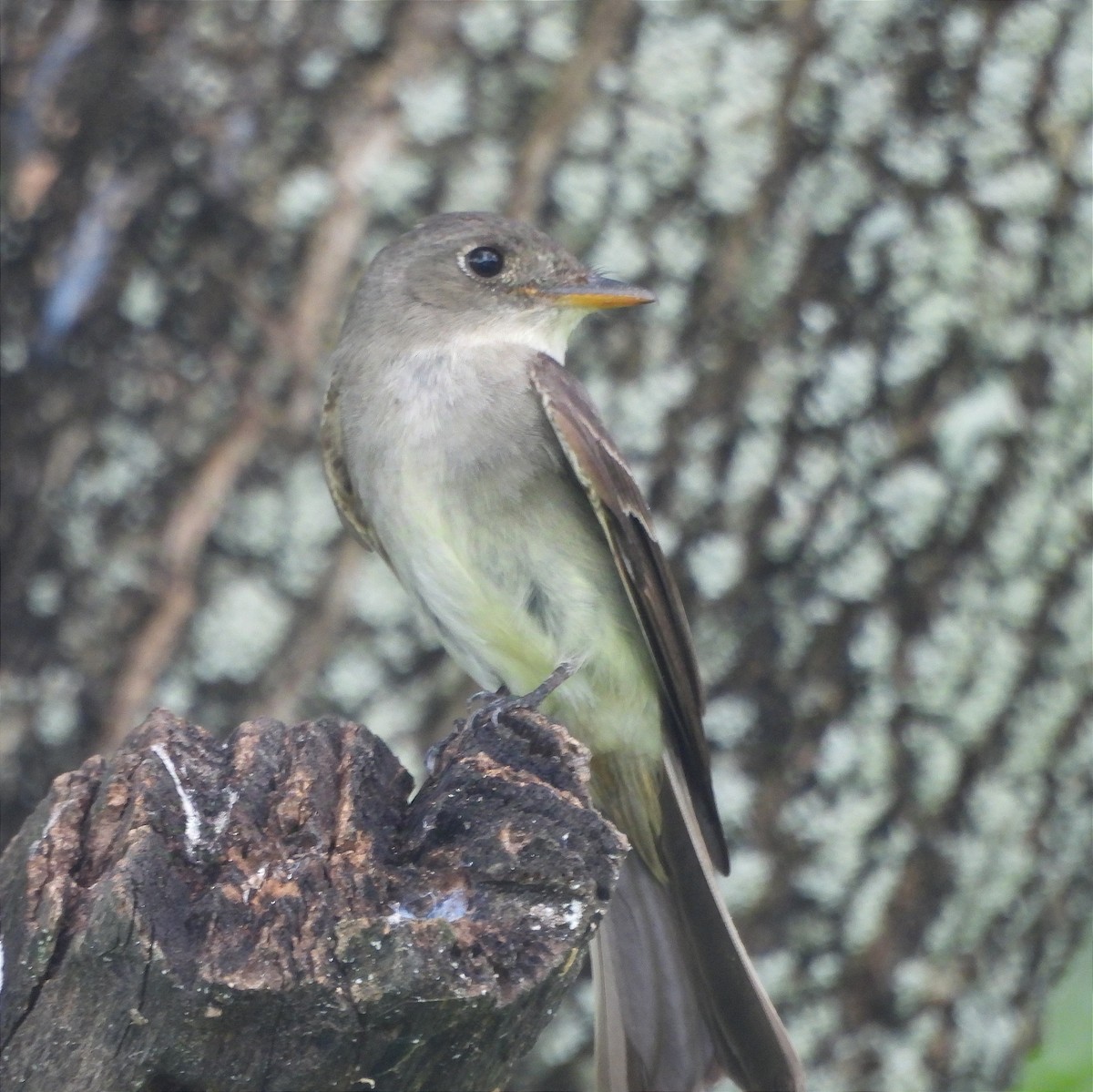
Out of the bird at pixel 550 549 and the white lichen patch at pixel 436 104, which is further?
the white lichen patch at pixel 436 104

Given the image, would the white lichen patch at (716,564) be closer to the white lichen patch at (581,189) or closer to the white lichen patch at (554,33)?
the white lichen patch at (581,189)

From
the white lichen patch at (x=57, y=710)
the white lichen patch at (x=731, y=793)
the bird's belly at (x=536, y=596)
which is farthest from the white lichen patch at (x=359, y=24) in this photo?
the white lichen patch at (x=731, y=793)

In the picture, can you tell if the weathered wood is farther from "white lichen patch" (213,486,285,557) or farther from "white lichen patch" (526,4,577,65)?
"white lichen patch" (526,4,577,65)

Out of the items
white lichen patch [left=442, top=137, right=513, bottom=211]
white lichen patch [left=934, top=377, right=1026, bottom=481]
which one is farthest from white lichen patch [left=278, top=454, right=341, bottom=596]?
white lichen patch [left=934, top=377, right=1026, bottom=481]

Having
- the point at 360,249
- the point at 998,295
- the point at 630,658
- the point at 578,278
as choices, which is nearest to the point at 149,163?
the point at 360,249

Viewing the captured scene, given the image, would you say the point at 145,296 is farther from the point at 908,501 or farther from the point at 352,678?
the point at 908,501

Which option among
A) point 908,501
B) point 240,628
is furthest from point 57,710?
point 908,501

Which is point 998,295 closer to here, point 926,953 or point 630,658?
point 630,658
